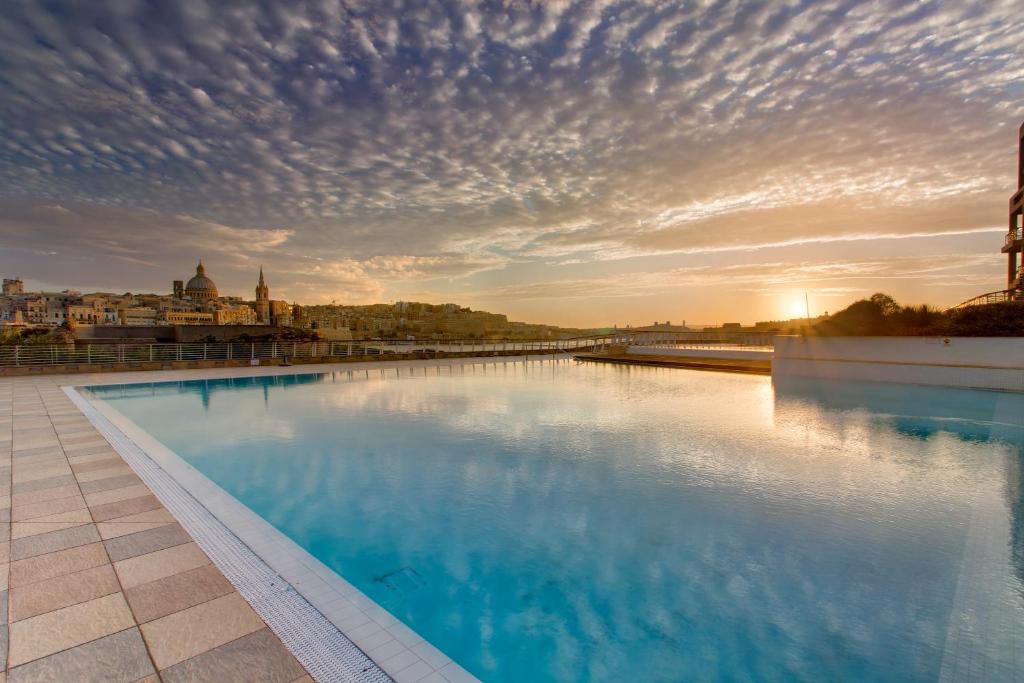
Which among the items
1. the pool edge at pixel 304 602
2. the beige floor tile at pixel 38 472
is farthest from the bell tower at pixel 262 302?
the pool edge at pixel 304 602

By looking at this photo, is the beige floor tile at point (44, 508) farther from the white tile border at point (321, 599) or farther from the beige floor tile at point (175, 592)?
the beige floor tile at point (175, 592)

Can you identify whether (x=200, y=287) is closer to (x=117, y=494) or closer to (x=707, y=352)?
(x=707, y=352)

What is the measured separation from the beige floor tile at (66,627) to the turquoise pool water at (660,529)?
4.72 feet

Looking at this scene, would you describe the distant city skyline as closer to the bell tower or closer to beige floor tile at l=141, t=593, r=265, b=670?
beige floor tile at l=141, t=593, r=265, b=670

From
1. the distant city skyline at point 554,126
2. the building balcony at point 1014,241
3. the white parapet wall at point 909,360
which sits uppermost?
the distant city skyline at point 554,126

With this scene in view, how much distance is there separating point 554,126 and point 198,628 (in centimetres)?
1211

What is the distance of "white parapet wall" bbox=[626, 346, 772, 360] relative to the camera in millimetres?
20006

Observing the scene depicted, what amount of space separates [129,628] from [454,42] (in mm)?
10730

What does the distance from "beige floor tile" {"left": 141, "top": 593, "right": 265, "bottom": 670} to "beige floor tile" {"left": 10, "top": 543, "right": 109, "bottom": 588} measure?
1.00 meters

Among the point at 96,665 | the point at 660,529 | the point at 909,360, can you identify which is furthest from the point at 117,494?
the point at 909,360

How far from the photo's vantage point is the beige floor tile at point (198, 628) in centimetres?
196

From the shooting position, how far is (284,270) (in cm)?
2788

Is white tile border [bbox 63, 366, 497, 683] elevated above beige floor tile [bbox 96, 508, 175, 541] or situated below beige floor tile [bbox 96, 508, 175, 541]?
below

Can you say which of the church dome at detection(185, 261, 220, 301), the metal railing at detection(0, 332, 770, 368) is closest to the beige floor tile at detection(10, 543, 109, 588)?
the metal railing at detection(0, 332, 770, 368)
